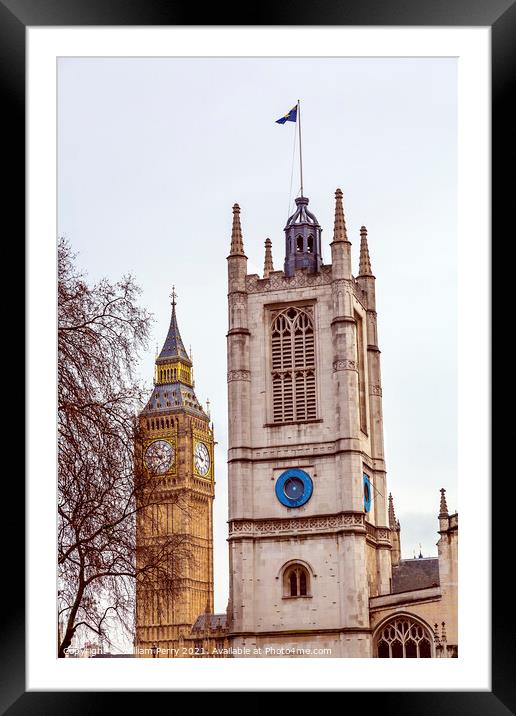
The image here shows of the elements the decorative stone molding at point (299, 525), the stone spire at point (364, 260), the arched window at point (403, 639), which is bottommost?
the arched window at point (403, 639)

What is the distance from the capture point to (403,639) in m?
27.6

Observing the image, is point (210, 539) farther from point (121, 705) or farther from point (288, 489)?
point (121, 705)

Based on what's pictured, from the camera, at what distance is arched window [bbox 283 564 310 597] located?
3111cm

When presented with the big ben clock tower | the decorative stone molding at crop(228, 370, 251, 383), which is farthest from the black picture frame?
the decorative stone molding at crop(228, 370, 251, 383)

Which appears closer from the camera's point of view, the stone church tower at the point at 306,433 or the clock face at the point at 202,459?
the clock face at the point at 202,459

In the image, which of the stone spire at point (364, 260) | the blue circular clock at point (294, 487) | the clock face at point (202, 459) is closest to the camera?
the clock face at point (202, 459)

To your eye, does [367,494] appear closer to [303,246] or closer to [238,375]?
[238,375]

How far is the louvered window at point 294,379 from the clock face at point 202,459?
8.02ft

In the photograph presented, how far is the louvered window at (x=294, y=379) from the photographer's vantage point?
109 ft

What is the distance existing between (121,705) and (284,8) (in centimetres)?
759

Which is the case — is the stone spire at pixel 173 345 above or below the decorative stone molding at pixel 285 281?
below
